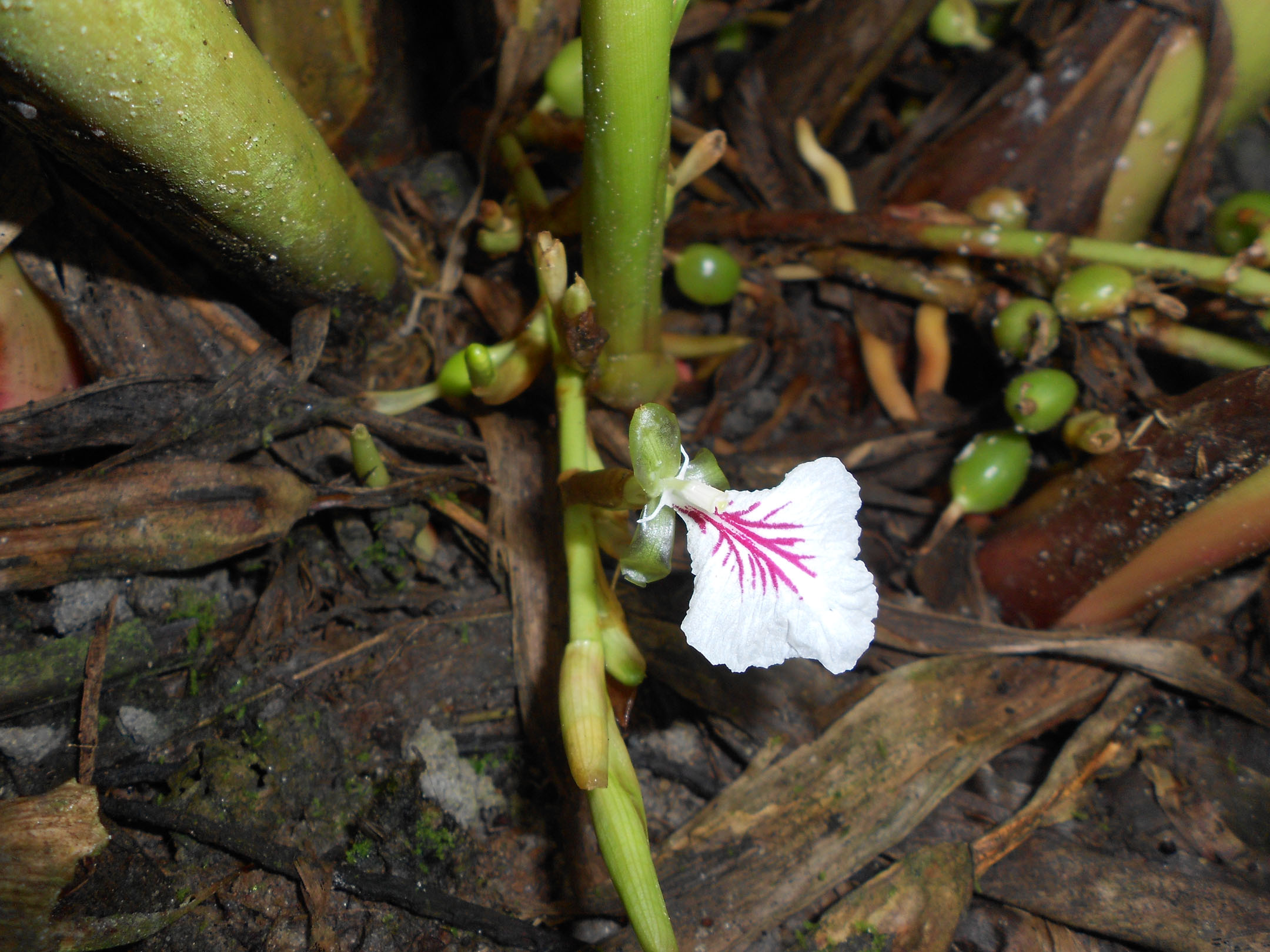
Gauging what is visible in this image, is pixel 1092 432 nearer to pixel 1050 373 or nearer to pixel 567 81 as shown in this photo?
pixel 1050 373

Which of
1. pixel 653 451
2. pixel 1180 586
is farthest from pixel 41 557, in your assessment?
pixel 1180 586

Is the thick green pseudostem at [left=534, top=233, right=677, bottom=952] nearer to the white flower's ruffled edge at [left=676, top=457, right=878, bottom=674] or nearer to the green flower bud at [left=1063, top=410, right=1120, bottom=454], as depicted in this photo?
the white flower's ruffled edge at [left=676, top=457, right=878, bottom=674]

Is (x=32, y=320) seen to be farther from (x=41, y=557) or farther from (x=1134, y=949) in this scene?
(x=1134, y=949)

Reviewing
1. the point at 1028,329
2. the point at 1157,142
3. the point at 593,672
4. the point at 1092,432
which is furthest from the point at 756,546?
the point at 1157,142

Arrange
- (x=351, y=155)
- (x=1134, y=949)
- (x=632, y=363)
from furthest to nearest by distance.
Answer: (x=351, y=155) → (x=632, y=363) → (x=1134, y=949)

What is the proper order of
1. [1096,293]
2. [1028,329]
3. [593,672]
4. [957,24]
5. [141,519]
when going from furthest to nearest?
[957,24], [1028,329], [1096,293], [141,519], [593,672]

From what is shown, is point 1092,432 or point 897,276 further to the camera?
point 897,276

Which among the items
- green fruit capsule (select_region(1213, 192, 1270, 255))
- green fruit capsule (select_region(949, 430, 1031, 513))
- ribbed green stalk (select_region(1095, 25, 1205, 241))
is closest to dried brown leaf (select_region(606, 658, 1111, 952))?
green fruit capsule (select_region(949, 430, 1031, 513))
